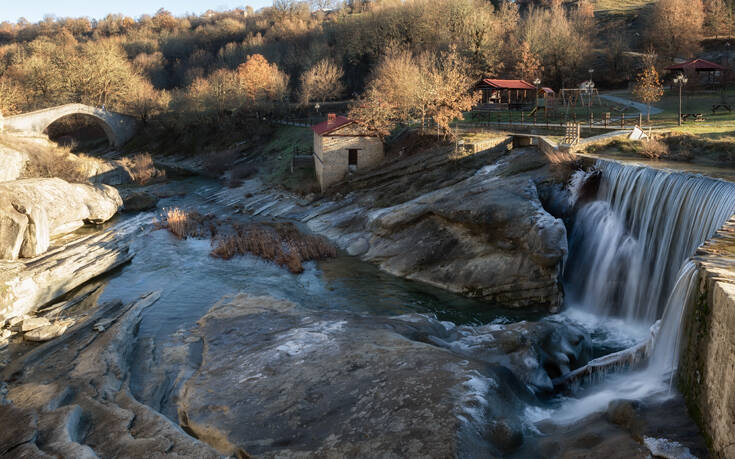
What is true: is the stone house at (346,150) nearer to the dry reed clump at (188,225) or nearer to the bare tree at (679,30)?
the dry reed clump at (188,225)

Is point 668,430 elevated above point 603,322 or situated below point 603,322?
above

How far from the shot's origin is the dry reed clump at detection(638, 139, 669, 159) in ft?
84.8

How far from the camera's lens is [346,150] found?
4072 cm

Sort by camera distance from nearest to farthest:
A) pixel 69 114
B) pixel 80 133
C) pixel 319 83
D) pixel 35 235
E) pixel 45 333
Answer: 1. pixel 45 333
2. pixel 35 235
3. pixel 69 114
4. pixel 319 83
5. pixel 80 133

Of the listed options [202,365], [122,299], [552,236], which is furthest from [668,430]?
[122,299]

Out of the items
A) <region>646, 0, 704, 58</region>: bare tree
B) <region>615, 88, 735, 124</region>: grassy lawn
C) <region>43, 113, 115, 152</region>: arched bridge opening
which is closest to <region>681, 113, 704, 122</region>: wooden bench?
<region>615, 88, 735, 124</region>: grassy lawn

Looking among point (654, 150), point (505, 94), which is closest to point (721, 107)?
point (505, 94)

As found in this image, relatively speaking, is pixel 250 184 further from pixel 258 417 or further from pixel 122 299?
pixel 258 417

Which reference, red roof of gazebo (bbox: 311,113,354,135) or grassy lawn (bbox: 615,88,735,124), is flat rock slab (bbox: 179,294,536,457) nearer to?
red roof of gazebo (bbox: 311,113,354,135)

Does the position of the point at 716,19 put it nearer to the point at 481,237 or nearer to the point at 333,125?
the point at 333,125

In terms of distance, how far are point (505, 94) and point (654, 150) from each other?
3636 cm

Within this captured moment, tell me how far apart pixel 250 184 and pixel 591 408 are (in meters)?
41.6

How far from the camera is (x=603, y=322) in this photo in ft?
65.4

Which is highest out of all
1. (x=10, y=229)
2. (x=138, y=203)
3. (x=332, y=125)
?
(x=332, y=125)
